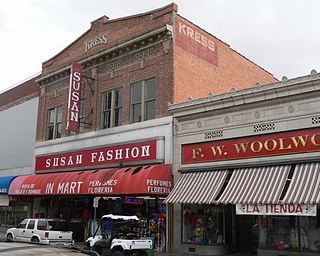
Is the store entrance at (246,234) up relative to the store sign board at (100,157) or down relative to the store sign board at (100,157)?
down

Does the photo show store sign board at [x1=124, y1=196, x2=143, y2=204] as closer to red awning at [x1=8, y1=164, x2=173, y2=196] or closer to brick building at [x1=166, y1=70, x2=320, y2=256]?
red awning at [x1=8, y1=164, x2=173, y2=196]

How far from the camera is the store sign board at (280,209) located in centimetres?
1354

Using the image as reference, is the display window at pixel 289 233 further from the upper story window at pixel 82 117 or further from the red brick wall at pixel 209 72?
the upper story window at pixel 82 117

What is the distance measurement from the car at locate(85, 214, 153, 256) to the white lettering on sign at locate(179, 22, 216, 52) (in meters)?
10.3

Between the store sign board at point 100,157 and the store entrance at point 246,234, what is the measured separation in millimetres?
4998

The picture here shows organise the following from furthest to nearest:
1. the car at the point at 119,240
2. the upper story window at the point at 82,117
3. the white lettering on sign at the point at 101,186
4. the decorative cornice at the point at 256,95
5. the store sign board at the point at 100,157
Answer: the upper story window at the point at 82,117
the store sign board at the point at 100,157
the white lettering on sign at the point at 101,186
the decorative cornice at the point at 256,95
the car at the point at 119,240

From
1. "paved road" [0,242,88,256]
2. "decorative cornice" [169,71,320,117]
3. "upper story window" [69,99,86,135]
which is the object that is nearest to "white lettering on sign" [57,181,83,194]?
"upper story window" [69,99,86,135]

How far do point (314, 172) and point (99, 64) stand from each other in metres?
14.8

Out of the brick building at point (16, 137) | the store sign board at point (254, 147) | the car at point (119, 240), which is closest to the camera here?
the car at point (119, 240)

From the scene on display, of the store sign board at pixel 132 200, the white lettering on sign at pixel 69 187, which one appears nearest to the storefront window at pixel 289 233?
the store sign board at pixel 132 200

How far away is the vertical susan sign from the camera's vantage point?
24.4 meters

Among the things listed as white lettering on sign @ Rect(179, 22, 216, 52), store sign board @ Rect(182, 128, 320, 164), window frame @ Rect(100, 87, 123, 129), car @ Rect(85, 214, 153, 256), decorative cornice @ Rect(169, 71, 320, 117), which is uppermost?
white lettering on sign @ Rect(179, 22, 216, 52)

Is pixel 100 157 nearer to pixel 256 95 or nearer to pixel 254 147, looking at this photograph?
pixel 254 147

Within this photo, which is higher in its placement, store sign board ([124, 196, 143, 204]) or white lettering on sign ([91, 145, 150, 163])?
white lettering on sign ([91, 145, 150, 163])
